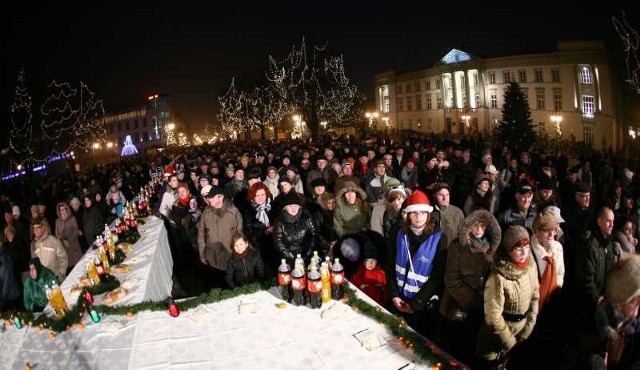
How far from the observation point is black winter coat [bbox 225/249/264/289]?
5566mm

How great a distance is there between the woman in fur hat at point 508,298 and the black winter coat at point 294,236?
2787mm

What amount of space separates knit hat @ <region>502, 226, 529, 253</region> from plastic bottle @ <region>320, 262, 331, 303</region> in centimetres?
176

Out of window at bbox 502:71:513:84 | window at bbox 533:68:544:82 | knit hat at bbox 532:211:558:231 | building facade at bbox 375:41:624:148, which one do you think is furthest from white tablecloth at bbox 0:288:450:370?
window at bbox 502:71:513:84

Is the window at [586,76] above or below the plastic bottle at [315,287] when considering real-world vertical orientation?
above

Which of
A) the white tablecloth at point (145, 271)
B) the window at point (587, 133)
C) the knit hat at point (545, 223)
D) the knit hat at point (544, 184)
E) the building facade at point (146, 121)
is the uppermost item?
the building facade at point (146, 121)

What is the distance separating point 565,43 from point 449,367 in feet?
159

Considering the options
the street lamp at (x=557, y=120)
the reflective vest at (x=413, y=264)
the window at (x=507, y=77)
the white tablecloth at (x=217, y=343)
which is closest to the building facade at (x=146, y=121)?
the window at (x=507, y=77)

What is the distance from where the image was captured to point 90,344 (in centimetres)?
384

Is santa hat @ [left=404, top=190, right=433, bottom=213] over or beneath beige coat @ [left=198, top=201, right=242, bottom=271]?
over

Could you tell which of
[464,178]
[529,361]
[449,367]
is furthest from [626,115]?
[449,367]

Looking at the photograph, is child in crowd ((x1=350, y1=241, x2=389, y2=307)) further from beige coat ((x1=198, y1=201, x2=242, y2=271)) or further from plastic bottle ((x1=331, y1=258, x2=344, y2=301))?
beige coat ((x1=198, y1=201, x2=242, y2=271))

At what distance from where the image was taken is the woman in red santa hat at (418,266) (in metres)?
4.49

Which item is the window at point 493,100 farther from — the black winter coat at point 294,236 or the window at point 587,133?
the black winter coat at point 294,236

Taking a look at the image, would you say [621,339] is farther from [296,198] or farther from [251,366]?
[296,198]
